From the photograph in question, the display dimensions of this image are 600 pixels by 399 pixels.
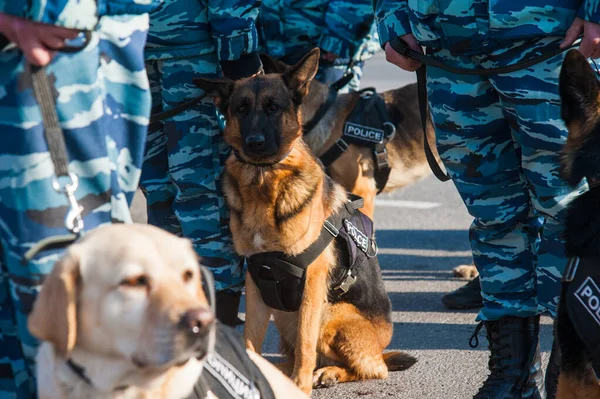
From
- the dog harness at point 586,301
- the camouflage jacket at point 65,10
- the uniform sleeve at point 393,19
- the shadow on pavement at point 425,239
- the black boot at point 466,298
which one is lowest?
the shadow on pavement at point 425,239

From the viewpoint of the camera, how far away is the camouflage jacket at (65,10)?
86.4 inches

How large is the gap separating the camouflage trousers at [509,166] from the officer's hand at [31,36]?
1.80 m

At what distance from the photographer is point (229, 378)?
2.29 m

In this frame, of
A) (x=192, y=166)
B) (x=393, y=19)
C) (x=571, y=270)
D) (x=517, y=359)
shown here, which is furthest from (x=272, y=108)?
(x=571, y=270)

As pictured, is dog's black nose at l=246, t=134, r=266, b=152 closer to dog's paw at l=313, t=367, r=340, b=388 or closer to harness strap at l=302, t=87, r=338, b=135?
dog's paw at l=313, t=367, r=340, b=388

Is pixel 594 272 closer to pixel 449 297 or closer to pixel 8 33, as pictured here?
pixel 8 33

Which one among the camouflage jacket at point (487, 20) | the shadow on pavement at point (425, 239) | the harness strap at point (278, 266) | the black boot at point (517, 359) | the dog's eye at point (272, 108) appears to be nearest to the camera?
the camouflage jacket at point (487, 20)

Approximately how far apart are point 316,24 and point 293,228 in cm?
215

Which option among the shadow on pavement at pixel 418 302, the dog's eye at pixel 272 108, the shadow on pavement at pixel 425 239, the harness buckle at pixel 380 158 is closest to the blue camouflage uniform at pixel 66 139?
the dog's eye at pixel 272 108

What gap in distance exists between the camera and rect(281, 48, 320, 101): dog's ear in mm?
4559

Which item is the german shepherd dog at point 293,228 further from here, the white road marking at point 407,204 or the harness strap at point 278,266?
the white road marking at point 407,204

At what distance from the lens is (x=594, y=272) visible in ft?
8.54

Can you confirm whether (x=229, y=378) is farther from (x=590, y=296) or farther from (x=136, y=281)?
(x=590, y=296)

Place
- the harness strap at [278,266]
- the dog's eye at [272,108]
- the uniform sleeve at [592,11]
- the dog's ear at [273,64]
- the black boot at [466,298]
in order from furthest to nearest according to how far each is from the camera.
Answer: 1. the dog's ear at [273,64]
2. the black boot at [466,298]
3. the dog's eye at [272,108]
4. the harness strap at [278,266]
5. the uniform sleeve at [592,11]
